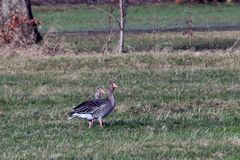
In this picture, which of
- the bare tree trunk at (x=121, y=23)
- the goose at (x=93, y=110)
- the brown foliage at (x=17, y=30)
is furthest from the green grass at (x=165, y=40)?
the goose at (x=93, y=110)

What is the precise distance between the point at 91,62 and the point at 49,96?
444cm

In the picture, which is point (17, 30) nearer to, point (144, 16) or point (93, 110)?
point (93, 110)

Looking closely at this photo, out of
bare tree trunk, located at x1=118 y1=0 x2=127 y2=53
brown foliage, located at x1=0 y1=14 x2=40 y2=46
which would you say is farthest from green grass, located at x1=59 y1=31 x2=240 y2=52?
bare tree trunk, located at x1=118 y1=0 x2=127 y2=53

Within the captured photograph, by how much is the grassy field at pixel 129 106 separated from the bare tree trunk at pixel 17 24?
2.65 meters

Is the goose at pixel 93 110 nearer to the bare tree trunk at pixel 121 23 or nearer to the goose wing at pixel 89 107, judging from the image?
the goose wing at pixel 89 107

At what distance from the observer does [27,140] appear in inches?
476

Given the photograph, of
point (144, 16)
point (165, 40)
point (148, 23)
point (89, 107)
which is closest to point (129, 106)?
Answer: point (89, 107)

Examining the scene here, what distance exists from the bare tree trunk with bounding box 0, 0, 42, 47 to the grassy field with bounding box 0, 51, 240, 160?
265 centimetres

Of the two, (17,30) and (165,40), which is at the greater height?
(17,30)

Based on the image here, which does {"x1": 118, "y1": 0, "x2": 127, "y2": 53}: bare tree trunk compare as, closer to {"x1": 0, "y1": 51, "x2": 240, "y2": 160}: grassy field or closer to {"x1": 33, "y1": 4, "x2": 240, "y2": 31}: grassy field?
{"x1": 0, "y1": 51, "x2": 240, "y2": 160}: grassy field

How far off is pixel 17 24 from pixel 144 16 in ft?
70.6

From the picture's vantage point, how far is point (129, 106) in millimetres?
15086

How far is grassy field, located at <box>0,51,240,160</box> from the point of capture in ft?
37.5

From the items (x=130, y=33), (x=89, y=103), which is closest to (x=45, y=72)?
(x=89, y=103)
